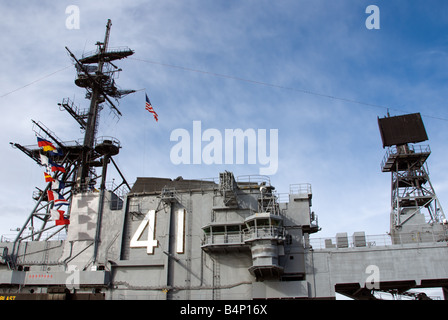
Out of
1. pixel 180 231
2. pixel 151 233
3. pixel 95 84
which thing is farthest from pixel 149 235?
pixel 95 84

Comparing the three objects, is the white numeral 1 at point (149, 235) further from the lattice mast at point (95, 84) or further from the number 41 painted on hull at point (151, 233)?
the lattice mast at point (95, 84)

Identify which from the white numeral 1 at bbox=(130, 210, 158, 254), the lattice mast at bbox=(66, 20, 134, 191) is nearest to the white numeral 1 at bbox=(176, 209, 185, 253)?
the white numeral 1 at bbox=(130, 210, 158, 254)

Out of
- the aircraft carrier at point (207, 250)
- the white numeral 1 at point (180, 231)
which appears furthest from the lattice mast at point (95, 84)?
the white numeral 1 at point (180, 231)

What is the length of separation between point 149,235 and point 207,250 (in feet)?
16.5

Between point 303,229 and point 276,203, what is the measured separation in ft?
10.3

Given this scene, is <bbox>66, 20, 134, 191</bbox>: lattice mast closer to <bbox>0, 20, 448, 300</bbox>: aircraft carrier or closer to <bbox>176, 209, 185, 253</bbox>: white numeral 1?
<bbox>0, 20, 448, 300</bbox>: aircraft carrier

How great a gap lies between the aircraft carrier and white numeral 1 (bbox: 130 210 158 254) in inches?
3.1

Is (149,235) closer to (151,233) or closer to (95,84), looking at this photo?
(151,233)

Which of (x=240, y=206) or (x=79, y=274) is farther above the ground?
(x=240, y=206)

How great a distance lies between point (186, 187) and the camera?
33812mm

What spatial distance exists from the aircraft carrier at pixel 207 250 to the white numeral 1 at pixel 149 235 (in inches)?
3.1
